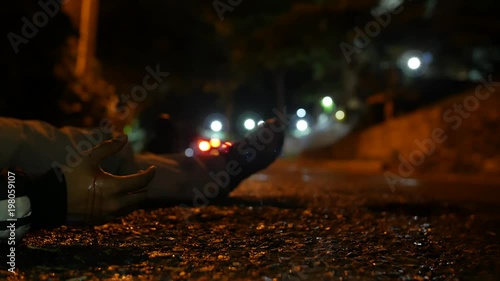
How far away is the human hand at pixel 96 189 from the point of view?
2.73 meters

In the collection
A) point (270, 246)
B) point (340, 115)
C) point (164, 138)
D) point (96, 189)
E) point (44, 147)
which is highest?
point (340, 115)

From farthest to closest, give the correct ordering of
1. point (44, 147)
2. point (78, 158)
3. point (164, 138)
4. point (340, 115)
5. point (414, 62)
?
point (340, 115) < point (414, 62) < point (164, 138) < point (44, 147) < point (78, 158)

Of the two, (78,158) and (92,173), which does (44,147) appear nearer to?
(78,158)

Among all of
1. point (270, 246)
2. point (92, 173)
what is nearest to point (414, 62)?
point (270, 246)

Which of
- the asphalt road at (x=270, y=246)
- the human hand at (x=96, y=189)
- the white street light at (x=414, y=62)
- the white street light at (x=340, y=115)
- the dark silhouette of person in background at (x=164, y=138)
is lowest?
the asphalt road at (x=270, y=246)

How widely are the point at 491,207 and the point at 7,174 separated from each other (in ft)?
16.1

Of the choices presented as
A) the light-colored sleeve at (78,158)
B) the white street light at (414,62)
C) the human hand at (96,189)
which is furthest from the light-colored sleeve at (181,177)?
the white street light at (414,62)

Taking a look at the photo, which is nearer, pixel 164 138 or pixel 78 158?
pixel 78 158

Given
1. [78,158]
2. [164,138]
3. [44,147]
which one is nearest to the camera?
[78,158]

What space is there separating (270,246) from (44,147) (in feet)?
4.98

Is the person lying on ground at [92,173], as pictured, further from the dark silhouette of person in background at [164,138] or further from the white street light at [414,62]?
the white street light at [414,62]

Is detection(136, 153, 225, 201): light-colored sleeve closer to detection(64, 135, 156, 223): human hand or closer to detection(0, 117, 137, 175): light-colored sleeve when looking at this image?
detection(0, 117, 137, 175): light-colored sleeve

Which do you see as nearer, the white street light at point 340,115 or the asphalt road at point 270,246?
the asphalt road at point 270,246

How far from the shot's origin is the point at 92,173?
2.76 meters
